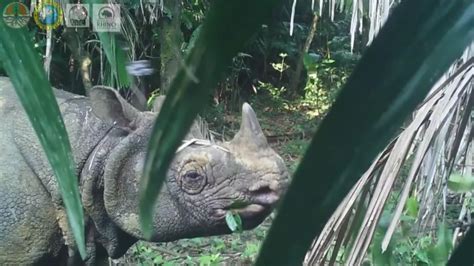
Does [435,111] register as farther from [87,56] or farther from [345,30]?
[345,30]

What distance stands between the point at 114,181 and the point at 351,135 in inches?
105

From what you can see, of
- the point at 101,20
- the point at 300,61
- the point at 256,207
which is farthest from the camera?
the point at 300,61

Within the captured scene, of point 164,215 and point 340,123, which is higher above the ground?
point 340,123

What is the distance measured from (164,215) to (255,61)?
6300 mm

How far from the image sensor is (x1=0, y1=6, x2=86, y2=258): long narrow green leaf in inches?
13.1

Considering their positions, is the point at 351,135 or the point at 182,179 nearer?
the point at 351,135

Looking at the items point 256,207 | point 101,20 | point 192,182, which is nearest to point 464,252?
point 101,20

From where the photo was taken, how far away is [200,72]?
29 cm

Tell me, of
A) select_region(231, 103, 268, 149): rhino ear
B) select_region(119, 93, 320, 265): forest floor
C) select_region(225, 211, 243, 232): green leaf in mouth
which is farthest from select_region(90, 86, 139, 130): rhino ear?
select_region(119, 93, 320, 265): forest floor

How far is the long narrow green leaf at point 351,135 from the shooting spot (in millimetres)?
291

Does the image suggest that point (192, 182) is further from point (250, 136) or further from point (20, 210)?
point (20, 210)

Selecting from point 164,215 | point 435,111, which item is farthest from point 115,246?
point 435,111

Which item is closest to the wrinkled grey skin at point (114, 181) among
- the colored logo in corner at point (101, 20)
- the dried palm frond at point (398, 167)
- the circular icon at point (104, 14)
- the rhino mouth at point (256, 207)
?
the rhino mouth at point (256, 207)

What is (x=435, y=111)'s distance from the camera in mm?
1602
